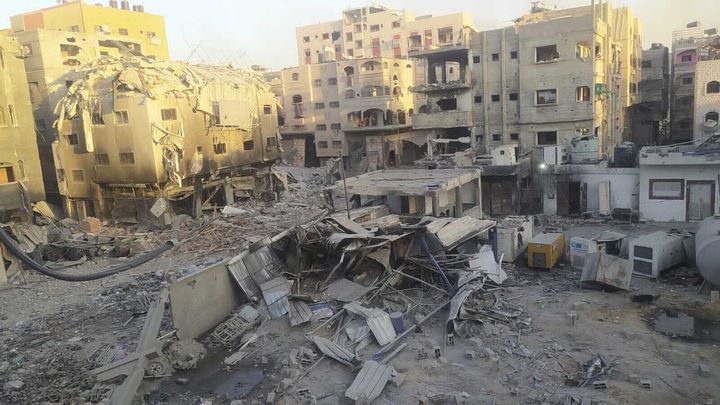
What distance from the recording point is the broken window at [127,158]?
28919mm

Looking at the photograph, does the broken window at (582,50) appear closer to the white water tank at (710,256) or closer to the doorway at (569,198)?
the doorway at (569,198)

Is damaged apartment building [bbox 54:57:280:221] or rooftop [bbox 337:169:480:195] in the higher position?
damaged apartment building [bbox 54:57:280:221]

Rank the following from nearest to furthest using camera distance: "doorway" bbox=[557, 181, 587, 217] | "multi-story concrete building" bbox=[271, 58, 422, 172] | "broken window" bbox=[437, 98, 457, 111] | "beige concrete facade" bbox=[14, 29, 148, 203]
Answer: "doorway" bbox=[557, 181, 587, 217]
"beige concrete facade" bbox=[14, 29, 148, 203]
"broken window" bbox=[437, 98, 457, 111]
"multi-story concrete building" bbox=[271, 58, 422, 172]

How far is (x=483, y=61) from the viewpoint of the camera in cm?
3816

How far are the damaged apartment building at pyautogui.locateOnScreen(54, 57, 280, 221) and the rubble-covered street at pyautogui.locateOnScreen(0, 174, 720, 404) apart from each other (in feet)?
35.0

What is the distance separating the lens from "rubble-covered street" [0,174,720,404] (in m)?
11.2

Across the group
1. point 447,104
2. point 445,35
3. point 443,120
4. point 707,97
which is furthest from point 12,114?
point 445,35

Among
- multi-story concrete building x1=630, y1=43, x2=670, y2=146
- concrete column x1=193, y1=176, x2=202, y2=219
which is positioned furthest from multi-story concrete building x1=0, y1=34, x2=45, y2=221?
multi-story concrete building x1=630, y1=43, x2=670, y2=146

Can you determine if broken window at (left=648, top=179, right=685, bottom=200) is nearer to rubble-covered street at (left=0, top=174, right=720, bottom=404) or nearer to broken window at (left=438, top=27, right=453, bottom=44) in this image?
rubble-covered street at (left=0, top=174, right=720, bottom=404)

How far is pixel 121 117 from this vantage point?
1140 inches

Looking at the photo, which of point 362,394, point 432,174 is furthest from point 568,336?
point 432,174

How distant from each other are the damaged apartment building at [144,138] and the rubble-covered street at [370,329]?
420 inches

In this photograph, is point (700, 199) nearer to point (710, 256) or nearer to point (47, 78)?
point (710, 256)

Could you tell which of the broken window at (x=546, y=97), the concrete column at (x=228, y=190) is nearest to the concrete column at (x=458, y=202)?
the broken window at (x=546, y=97)
